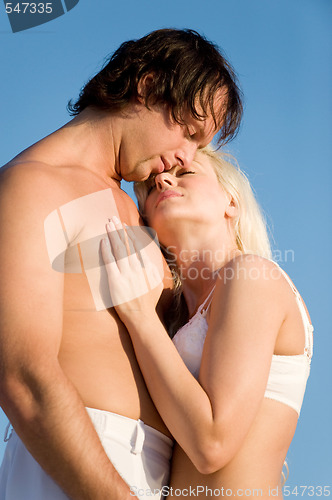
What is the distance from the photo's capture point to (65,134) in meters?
2.24

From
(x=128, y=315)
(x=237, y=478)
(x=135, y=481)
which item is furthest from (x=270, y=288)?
(x=135, y=481)

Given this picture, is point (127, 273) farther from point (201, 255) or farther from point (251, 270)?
point (201, 255)

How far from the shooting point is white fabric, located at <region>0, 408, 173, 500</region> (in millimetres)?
1780

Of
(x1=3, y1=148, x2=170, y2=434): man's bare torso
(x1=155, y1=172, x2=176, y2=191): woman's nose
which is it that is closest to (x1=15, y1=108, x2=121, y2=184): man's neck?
(x1=3, y1=148, x2=170, y2=434): man's bare torso

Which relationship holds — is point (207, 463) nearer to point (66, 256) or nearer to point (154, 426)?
point (154, 426)

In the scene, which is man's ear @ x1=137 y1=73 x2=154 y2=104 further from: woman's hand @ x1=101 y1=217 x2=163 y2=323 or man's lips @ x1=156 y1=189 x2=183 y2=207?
woman's hand @ x1=101 y1=217 x2=163 y2=323

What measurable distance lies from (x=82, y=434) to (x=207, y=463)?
1.53 ft

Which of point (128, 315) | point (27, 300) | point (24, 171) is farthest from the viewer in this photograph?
point (128, 315)

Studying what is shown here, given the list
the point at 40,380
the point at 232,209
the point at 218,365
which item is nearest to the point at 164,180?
the point at 232,209

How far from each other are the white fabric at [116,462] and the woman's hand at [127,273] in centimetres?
37

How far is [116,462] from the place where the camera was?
1838 mm

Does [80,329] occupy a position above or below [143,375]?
above

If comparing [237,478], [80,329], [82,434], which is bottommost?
[237,478]

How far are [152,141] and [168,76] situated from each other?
0.30 metres
